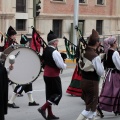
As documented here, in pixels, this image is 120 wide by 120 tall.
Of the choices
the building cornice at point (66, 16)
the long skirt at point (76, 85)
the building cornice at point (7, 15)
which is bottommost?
the long skirt at point (76, 85)

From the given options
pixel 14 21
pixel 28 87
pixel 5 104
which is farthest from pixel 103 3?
pixel 5 104

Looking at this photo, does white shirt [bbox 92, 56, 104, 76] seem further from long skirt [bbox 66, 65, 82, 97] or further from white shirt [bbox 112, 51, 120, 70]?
long skirt [bbox 66, 65, 82, 97]

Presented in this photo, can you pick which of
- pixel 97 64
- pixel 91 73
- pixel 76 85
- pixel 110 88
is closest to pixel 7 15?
pixel 76 85

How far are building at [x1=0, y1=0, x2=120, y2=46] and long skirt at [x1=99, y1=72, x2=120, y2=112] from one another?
46.4ft

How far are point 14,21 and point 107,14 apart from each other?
10.4 m

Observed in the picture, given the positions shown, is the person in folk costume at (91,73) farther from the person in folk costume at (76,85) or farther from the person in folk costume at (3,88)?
the person in folk costume at (76,85)

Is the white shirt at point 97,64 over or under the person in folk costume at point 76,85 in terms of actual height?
over

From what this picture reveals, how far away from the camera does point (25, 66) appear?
8469 millimetres

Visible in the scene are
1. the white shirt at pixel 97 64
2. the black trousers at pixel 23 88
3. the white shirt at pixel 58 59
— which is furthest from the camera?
the black trousers at pixel 23 88

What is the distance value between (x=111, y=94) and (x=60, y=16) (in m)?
19.3

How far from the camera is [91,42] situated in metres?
6.92

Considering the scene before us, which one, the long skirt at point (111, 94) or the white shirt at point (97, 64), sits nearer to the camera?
the white shirt at point (97, 64)

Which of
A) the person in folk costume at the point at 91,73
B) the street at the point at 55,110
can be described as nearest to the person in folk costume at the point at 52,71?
the street at the point at 55,110

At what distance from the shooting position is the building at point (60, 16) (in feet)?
76.5
